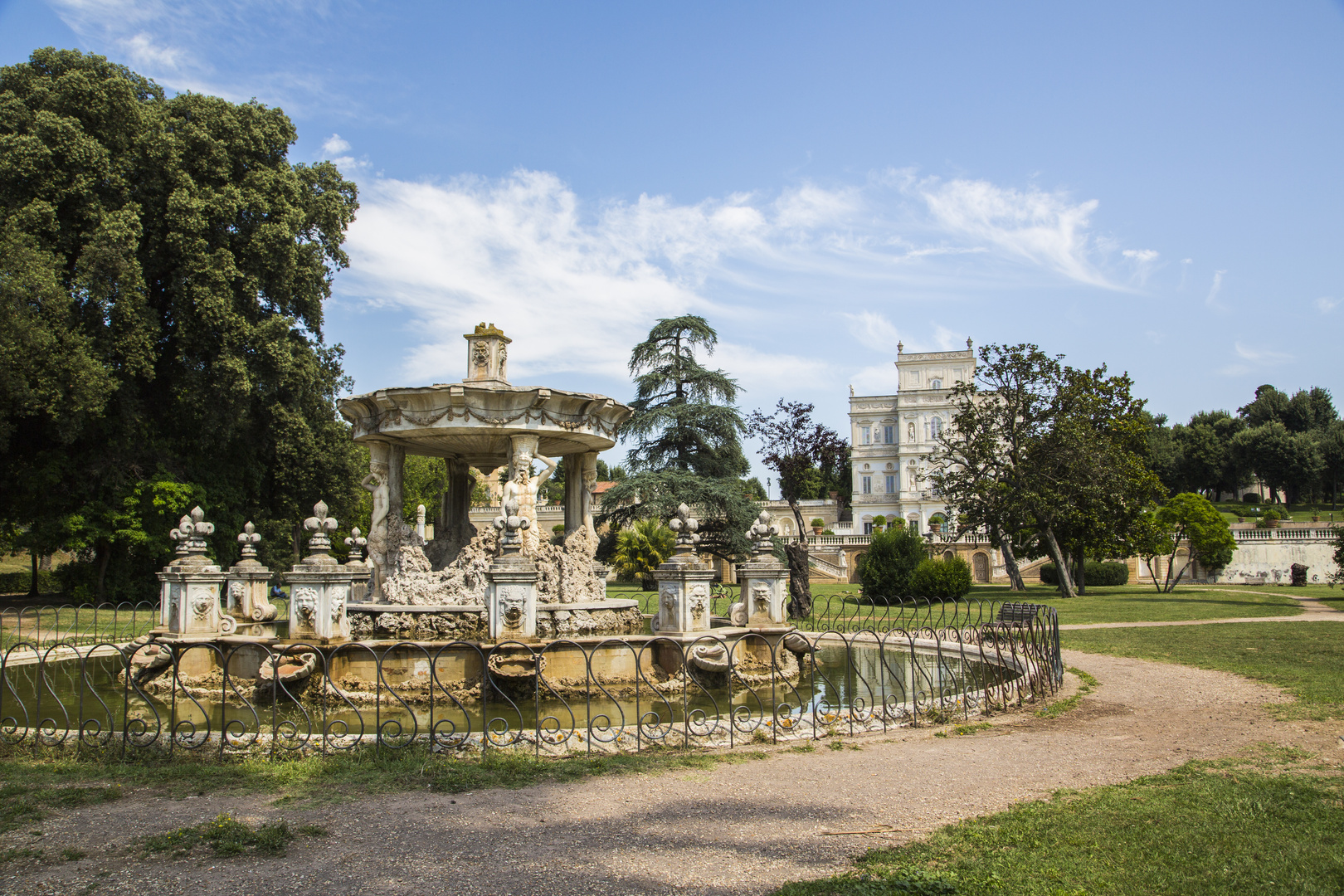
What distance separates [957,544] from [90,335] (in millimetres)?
41056

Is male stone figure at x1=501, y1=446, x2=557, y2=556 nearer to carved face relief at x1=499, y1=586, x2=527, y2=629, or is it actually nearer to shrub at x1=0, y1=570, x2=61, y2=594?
carved face relief at x1=499, y1=586, x2=527, y2=629

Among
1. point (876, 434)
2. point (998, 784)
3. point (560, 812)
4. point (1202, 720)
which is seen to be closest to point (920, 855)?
point (998, 784)

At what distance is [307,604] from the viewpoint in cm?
948

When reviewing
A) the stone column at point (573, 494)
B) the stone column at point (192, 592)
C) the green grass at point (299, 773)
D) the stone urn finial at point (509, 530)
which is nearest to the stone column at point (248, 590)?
the stone column at point (192, 592)

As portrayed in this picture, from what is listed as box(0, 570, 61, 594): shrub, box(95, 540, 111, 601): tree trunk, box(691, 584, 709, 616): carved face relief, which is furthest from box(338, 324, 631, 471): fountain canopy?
box(0, 570, 61, 594): shrub

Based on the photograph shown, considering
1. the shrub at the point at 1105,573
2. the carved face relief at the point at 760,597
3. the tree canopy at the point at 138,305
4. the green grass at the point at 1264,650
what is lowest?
the shrub at the point at 1105,573

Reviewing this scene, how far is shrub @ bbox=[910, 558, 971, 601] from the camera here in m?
23.2

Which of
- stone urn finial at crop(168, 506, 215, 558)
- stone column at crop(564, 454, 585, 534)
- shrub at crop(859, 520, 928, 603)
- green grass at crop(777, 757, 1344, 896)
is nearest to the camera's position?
green grass at crop(777, 757, 1344, 896)

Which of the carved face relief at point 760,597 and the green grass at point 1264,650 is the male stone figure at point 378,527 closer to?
the carved face relief at point 760,597

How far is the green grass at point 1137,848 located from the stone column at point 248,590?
1026 centimetres

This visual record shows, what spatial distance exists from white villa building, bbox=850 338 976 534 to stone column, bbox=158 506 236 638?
63180mm

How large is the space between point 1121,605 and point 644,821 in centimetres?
2307

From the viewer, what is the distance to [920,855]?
4117mm

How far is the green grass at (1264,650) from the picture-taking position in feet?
28.3
